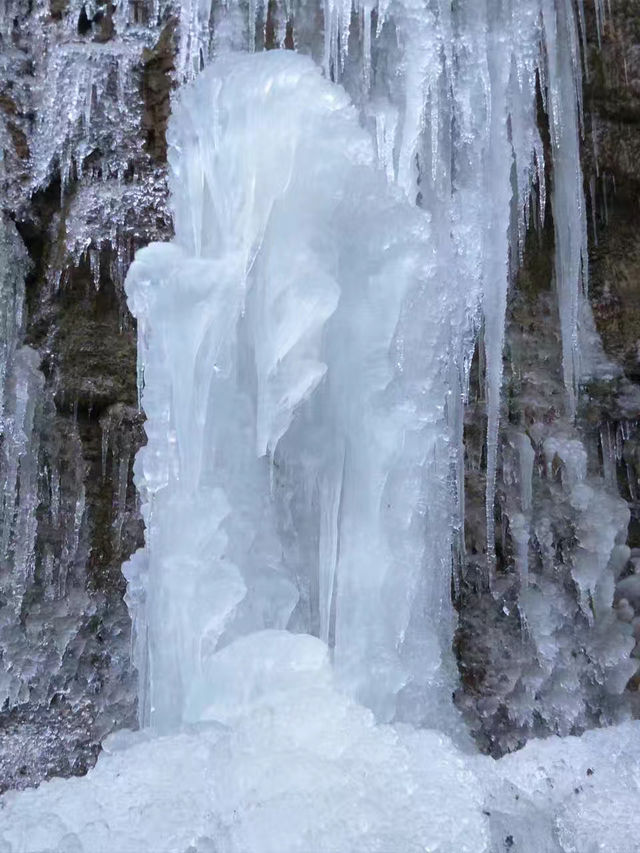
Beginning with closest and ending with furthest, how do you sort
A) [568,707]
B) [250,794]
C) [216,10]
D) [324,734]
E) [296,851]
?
[296,851], [250,794], [324,734], [216,10], [568,707]

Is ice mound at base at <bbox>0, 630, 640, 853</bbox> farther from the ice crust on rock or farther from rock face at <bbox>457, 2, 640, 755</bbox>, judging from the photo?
rock face at <bbox>457, 2, 640, 755</bbox>

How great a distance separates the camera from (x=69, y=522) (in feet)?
14.9

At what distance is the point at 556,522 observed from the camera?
4430 mm

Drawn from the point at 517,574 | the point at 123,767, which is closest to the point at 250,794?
the point at 123,767

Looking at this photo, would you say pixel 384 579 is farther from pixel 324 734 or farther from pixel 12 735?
pixel 12 735

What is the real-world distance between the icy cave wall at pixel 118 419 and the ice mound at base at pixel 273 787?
2266 millimetres

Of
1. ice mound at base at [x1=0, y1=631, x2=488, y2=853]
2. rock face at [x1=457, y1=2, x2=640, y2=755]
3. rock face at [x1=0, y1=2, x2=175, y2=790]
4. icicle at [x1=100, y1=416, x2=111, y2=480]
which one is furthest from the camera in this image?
icicle at [x1=100, y1=416, x2=111, y2=480]

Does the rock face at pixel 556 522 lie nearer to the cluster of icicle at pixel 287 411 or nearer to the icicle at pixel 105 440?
the cluster of icicle at pixel 287 411

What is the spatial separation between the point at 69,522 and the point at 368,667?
236cm

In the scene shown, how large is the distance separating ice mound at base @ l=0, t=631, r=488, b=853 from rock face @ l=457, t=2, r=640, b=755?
226cm

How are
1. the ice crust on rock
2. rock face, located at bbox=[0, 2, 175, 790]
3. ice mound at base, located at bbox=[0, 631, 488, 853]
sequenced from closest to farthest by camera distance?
1. ice mound at base, located at bbox=[0, 631, 488, 853]
2. the ice crust on rock
3. rock face, located at bbox=[0, 2, 175, 790]

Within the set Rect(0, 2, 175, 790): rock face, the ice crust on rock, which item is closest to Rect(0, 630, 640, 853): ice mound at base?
the ice crust on rock

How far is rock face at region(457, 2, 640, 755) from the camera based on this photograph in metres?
4.34

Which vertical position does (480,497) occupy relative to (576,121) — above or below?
below
